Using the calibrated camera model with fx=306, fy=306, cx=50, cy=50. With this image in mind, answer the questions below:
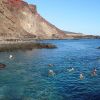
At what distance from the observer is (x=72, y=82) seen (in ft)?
151

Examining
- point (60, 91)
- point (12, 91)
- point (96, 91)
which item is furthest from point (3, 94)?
point (96, 91)

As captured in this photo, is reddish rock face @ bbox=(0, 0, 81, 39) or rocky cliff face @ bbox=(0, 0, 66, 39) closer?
rocky cliff face @ bbox=(0, 0, 66, 39)

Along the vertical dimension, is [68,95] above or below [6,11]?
below

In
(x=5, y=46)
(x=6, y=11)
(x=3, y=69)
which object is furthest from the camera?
(x=6, y=11)

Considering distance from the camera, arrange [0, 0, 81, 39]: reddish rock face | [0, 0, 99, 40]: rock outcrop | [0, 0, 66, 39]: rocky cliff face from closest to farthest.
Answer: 1. [0, 0, 99, 40]: rock outcrop
2. [0, 0, 66, 39]: rocky cliff face
3. [0, 0, 81, 39]: reddish rock face

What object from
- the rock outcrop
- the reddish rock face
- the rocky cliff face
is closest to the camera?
the rock outcrop

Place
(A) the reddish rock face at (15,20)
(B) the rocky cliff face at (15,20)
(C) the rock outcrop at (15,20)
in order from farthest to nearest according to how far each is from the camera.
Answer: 1. (A) the reddish rock face at (15,20)
2. (B) the rocky cliff face at (15,20)
3. (C) the rock outcrop at (15,20)

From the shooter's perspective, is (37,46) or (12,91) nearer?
(12,91)

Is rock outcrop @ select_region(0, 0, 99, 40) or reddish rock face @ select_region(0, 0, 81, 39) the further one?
reddish rock face @ select_region(0, 0, 81, 39)

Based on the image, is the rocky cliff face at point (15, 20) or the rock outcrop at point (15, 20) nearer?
the rock outcrop at point (15, 20)

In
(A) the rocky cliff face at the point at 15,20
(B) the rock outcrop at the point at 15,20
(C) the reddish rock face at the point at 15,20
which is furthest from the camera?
(C) the reddish rock face at the point at 15,20

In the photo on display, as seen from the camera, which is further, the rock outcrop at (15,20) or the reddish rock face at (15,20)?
the reddish rock face at (15,20)

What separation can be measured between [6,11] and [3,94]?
12454 cm

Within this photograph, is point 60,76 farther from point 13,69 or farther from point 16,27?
point 16,27
